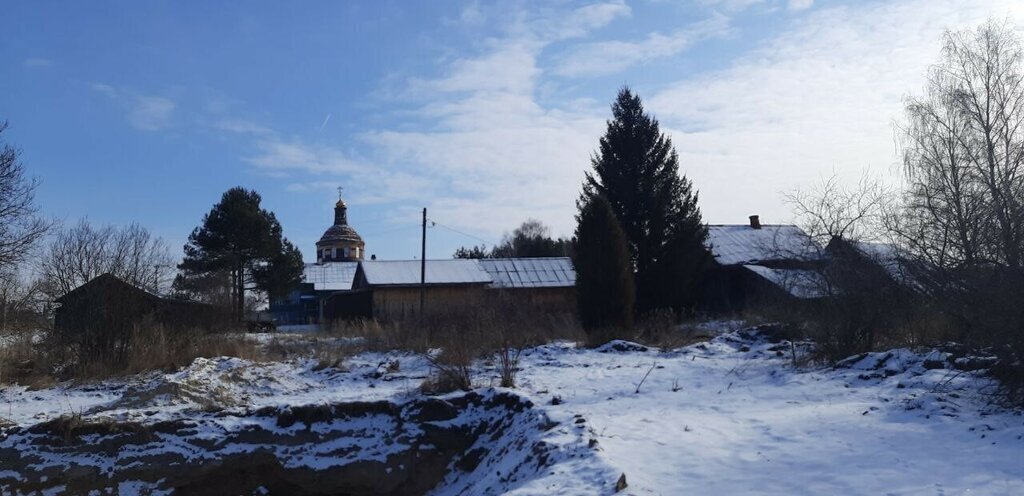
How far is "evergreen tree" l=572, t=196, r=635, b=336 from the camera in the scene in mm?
19672

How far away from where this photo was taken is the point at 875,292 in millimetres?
12875

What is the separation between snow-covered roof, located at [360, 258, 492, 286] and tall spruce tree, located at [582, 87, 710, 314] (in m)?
10.3

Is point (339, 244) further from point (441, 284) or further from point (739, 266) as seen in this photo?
point (739, 266)

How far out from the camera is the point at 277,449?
11.4 m

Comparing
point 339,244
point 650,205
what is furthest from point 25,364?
point 339,244

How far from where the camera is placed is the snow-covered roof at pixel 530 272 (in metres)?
39.8

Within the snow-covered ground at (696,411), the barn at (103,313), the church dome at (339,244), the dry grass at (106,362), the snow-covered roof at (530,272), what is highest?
the church dome at (339,244)

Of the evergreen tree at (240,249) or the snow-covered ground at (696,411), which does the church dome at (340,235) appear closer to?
the evergreen tree at (240,249)

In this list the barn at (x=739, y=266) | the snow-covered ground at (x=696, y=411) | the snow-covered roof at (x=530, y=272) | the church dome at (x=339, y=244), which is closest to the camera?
the snow-covered ground at (x=696, y=411)

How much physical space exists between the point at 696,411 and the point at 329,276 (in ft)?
146

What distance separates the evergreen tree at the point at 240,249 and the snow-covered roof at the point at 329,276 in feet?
29.8

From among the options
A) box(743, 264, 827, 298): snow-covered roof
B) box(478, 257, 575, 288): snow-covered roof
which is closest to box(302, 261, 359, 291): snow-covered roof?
box(478, 257, 575, 288): snow-covered roof

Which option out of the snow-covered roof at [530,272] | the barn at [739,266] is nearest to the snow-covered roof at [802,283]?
the barn at [739,266]

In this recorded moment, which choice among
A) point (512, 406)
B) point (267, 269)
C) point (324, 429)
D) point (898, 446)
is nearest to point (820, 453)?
point (898, 446)
